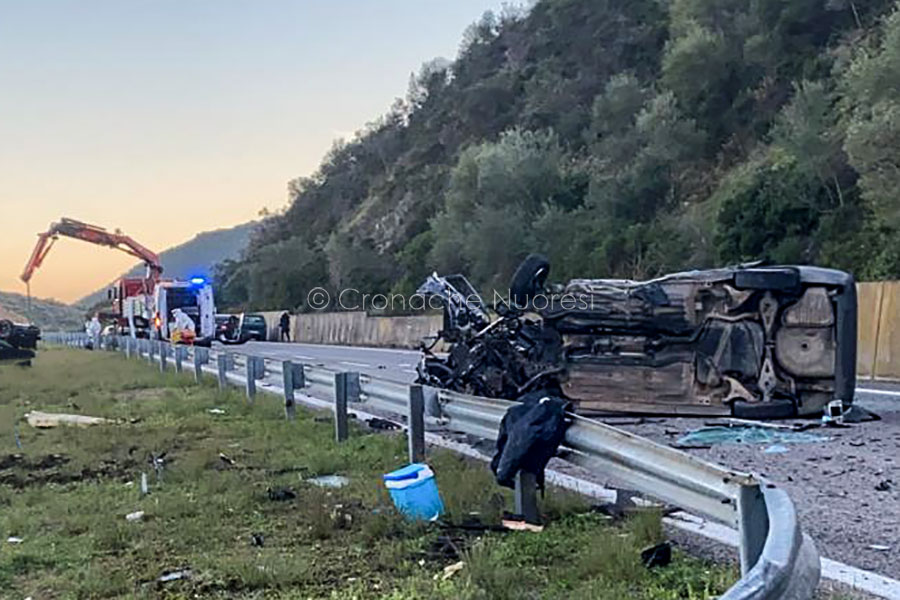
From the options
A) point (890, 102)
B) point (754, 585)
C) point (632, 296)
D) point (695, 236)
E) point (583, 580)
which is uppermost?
point (890, 102)

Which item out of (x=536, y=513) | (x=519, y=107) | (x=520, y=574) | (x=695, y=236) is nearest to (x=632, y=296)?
(x=536, y=513)

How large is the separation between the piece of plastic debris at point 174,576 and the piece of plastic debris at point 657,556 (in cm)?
231

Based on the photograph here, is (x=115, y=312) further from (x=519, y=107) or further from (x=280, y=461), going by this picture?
(x=280, y=461)

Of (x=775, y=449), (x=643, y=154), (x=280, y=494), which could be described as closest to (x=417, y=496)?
(x=280, y=494)

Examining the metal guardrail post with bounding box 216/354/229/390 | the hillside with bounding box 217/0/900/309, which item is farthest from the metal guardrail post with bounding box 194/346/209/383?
the hillside with bounding box 217/0/900/309

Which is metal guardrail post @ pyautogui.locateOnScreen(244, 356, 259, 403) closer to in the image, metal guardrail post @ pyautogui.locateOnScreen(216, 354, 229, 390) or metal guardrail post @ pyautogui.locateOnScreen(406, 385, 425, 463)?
A: metal guardrail post @ pyautogui.locateOnScreen(216, 354, 229, 390)

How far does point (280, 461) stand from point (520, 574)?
4.37 metres

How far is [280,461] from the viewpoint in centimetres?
871

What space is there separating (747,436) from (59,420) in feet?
28.8

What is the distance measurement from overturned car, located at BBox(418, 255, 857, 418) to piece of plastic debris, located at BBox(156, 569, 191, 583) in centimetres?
559

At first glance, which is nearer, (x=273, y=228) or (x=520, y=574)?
(x=520, y=574)

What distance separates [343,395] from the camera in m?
9.51

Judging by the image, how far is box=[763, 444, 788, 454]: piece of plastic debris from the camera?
8.40 m

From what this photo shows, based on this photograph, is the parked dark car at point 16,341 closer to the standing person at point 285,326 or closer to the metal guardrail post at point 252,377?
the metal guardrail post at point 252,377
